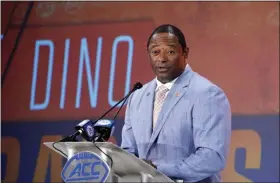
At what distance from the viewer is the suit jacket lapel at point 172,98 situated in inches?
108

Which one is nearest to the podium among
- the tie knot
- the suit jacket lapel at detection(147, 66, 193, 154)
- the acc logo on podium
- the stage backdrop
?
the acc logo on podium

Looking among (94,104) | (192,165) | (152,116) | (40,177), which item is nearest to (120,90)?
(94,104)

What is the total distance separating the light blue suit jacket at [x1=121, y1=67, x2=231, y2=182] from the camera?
2.56 metres

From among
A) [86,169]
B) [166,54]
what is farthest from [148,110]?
[86,169]

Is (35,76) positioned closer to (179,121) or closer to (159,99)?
(159,99)

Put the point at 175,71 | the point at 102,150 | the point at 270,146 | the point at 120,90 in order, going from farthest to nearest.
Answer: the point at 120,90 < the point at 270,146 < the point at 175,71 < the point at 102,150

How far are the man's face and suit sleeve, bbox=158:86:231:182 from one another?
19 cm

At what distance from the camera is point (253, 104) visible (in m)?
4.59

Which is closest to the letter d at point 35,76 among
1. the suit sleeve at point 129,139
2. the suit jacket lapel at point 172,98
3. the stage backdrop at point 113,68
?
the stage backdrop at point 113,68

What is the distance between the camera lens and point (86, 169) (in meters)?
2.25

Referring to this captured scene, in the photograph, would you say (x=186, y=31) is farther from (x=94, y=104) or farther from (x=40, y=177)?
(x=40, y=177)

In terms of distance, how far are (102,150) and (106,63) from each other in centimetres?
278

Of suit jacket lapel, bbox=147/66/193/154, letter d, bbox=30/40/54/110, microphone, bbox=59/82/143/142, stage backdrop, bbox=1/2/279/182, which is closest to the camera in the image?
microphone, bbox=59/82/143/142

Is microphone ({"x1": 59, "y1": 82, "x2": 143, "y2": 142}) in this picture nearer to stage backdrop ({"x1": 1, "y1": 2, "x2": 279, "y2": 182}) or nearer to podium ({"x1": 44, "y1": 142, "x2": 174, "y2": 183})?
podium ({"x1": 44, "y1": 142, "x2": 174, "y2": 183})
